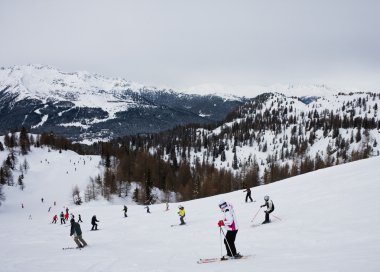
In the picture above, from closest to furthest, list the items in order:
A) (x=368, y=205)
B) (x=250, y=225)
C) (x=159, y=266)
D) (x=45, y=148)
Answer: (x=159, y=266), (x=368, y=205), (x=250, y=225), (x=45, y=148)

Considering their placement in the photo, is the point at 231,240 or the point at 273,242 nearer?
the point at 231,240

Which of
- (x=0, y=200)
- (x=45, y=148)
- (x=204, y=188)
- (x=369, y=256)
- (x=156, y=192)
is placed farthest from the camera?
(x=45, y=148)

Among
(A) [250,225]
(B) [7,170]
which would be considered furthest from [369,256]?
(B) [7,170]

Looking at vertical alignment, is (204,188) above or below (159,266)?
below

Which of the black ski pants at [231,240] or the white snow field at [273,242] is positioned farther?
the black ski pants at [231,240]

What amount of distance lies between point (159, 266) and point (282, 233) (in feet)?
25.8

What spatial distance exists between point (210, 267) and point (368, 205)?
12.2 metres

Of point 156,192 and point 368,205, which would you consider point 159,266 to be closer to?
point 368,205

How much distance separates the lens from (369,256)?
Answer: 405 inches

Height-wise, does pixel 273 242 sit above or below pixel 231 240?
below

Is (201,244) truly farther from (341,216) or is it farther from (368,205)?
(368,205)

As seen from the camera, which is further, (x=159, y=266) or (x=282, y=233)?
(x=282, y=233)

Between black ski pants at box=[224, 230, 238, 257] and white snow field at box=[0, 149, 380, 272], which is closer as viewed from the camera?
white snow field at box=[0, 149, 380, 272]

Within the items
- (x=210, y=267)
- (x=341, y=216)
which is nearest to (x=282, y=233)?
(x=341, y=216)
